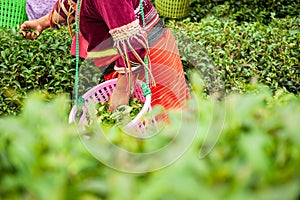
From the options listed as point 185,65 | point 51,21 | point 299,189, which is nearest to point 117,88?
point 51,21

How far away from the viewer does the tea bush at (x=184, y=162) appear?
866 millimetres

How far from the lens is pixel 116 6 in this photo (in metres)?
2.11

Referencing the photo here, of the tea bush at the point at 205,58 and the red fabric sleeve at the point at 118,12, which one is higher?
the red fabric sleeve at the point at 118,12

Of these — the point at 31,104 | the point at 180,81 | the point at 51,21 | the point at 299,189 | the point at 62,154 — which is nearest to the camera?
the point at 299,189

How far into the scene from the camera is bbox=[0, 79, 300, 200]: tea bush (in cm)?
87

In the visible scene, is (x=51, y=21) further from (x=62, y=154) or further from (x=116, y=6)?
(x=62, y=154)

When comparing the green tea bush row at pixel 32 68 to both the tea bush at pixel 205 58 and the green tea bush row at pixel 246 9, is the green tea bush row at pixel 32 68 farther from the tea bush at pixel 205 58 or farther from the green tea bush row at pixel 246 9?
the green tea bush row at pixel 246 9

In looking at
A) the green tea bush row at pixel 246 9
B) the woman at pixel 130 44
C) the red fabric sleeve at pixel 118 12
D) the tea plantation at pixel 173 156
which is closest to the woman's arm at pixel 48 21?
the woman at pixel 130 44

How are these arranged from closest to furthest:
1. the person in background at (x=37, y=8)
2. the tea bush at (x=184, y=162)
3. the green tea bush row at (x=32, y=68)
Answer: the tea bush at (x=184, y=162) < the green tea bush row at (x=32, y=68) < the person in background at (x=37, y=8)

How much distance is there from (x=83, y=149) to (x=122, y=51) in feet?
3.86

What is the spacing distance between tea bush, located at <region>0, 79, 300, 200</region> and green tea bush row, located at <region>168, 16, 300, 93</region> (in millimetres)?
2231

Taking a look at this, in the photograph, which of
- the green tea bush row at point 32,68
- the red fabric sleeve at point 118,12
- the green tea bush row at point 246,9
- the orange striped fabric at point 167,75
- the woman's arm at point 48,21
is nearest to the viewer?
the red fabric sleeve at point 118,12

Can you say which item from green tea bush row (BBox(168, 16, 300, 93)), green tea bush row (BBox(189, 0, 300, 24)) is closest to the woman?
green tea bush row (BBox(168, 16, 300, 93))

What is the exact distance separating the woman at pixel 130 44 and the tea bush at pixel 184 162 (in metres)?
1.06
